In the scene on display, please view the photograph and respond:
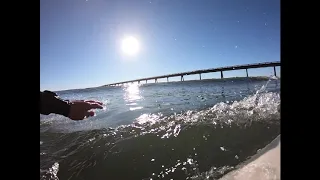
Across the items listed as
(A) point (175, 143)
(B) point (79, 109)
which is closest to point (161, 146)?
(A) point (175, 143)

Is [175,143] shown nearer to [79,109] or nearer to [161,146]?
[161,146]

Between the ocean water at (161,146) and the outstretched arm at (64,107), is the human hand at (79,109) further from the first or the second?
the ocean water at (161,146)

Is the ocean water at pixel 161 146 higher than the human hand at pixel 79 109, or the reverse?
the human hand at pixel 79 109

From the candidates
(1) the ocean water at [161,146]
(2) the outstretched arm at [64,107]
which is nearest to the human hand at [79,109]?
(2) the outstretched arm at [64,107]

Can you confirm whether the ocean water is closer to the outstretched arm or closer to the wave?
the wave

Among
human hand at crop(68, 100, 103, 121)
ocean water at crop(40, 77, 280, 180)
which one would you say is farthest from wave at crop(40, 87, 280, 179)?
human hand at crop(68, 100, 103, 121)
